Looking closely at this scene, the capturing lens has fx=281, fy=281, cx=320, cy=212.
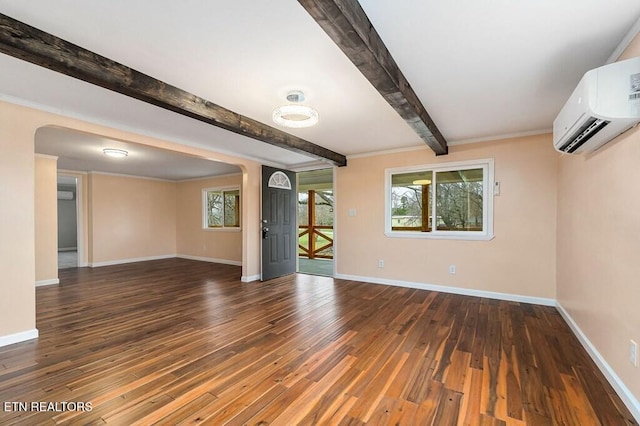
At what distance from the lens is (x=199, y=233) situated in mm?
7777

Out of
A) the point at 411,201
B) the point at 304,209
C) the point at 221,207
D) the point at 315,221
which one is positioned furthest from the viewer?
the point at 304,209

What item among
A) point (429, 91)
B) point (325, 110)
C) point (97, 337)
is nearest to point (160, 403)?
point (97, 337)

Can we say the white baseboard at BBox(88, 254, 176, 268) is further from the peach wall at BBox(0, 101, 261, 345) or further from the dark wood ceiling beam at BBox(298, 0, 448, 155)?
the dark wood ceiling beam at BBox(298, 0, 448, 155)

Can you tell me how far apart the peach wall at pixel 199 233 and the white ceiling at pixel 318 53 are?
4204mm

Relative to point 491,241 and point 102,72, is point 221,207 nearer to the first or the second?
point 102,72

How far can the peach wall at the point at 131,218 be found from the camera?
668 cm

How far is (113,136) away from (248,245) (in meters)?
2.69

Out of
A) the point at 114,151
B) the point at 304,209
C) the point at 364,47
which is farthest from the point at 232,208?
the point at 364,47

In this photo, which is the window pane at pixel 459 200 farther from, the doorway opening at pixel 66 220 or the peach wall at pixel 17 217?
the doorway opening at pixel 66 220

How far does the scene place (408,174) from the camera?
4777 millimetres

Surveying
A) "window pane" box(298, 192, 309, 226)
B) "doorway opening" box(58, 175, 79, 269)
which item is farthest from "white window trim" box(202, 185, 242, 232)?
"doorway opening" box(58, 175, 79, 269)

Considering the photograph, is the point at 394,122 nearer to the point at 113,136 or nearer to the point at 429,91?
the point at 429,91

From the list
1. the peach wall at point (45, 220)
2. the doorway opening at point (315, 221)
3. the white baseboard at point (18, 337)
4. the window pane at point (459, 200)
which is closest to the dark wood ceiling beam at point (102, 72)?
the white baseboard at point (18, 337)

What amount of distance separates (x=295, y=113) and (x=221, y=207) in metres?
5.70
